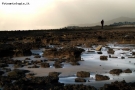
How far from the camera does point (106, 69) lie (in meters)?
14.3

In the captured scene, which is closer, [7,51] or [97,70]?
[97,70]

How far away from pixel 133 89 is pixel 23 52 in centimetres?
1474

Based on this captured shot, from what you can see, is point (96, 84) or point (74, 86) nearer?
point (74, 86)

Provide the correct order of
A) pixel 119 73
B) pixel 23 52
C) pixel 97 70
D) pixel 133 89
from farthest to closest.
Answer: pixel 23 52 → pixel 97 70 → pixel 119 73 → pixel 133 89

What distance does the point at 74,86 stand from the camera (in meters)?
9.45

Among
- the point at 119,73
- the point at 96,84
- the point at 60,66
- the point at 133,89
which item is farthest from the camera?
the point at 60,66

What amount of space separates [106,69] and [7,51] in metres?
11.6

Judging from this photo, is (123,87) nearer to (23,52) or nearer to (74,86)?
(74,86)

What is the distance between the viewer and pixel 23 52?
22203 millimetres

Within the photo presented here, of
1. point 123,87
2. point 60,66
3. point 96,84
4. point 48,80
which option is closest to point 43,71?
point 60,66

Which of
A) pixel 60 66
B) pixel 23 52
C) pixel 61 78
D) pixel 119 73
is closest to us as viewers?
pixel 61 78

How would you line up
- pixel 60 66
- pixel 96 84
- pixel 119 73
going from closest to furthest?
pixel 96 84
pixel 119 73
pixel 60 66

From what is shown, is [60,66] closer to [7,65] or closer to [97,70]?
[97,70]

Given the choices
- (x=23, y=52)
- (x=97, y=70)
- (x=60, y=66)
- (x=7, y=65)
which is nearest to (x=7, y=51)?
(x=23, y=52)
